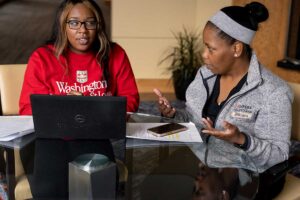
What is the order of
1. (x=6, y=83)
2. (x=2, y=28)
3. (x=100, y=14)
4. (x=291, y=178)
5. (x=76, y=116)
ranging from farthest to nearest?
(x=2, y=28) → (x=6, y=83) → (x=100, y=14) → (x=291, y=178) → (x=76, y=116)

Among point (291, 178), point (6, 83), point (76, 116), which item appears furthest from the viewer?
point (6, 83)

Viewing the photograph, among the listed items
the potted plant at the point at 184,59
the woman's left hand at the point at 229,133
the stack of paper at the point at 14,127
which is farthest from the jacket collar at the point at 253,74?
the potted plant at the point at 184,59

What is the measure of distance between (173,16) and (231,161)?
11.1ft

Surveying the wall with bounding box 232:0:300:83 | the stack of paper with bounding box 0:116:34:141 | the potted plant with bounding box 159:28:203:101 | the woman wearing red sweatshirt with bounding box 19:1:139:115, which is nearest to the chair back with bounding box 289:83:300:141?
the woman wearing red sweatshirt with bounding box 19:1:139:115

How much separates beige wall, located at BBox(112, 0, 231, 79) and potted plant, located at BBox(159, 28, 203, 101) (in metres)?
0.10

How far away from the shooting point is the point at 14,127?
1.67 meters

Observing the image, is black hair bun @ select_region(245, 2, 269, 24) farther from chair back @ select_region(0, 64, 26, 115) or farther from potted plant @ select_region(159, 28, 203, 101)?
potted plant @ select_region(159, 28, 203, 101)

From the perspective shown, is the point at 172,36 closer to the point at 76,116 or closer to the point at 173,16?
the point at 173,16

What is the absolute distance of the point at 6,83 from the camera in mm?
2188

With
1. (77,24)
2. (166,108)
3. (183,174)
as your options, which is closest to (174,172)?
(183,174)

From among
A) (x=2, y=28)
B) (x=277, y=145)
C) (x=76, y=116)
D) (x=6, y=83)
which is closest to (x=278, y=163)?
(x=277, y=145)

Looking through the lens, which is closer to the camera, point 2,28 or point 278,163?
point 278,163

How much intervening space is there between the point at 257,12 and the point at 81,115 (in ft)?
2.72

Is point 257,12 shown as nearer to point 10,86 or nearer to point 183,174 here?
point 183,174
